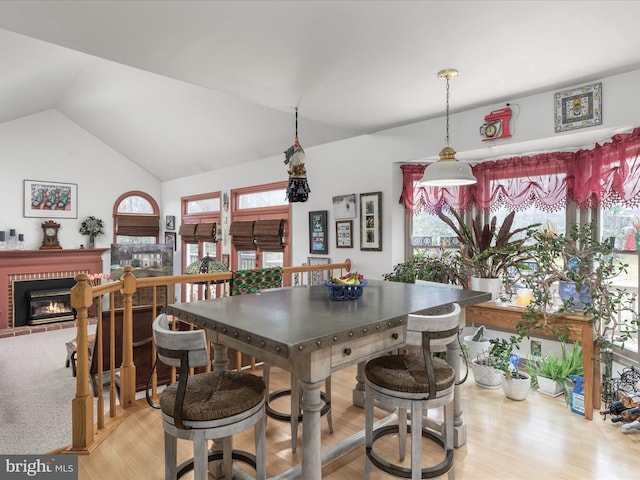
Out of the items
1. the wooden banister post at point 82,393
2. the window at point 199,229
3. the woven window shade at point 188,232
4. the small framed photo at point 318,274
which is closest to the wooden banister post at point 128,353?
the wooden banister post at point 82,393

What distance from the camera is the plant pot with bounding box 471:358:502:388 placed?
3195 mm

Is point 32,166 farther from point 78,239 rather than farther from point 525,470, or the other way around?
point 525,470

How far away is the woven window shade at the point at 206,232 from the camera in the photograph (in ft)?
21.6

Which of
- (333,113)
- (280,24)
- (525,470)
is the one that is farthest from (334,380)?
(280,24)

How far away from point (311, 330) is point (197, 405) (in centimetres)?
52

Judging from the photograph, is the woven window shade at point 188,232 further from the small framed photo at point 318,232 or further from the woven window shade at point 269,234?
the small framed photo at point 318,232

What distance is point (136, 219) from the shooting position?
7660mm

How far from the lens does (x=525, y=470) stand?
208 centimetres

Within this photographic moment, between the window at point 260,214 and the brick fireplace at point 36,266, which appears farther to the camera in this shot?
the brick fireplace at point 36,266

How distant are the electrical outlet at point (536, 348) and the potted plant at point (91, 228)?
7.13 meters

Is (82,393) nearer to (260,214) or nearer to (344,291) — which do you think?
(344,291)

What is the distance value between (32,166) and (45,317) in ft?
8.32

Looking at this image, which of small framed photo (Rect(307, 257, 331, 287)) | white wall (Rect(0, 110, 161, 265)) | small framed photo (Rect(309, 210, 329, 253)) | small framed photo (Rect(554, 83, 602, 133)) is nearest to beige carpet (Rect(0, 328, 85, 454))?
white wall (Rect(0, 110, 161, 265))

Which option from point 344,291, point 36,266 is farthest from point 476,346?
point 36,266
